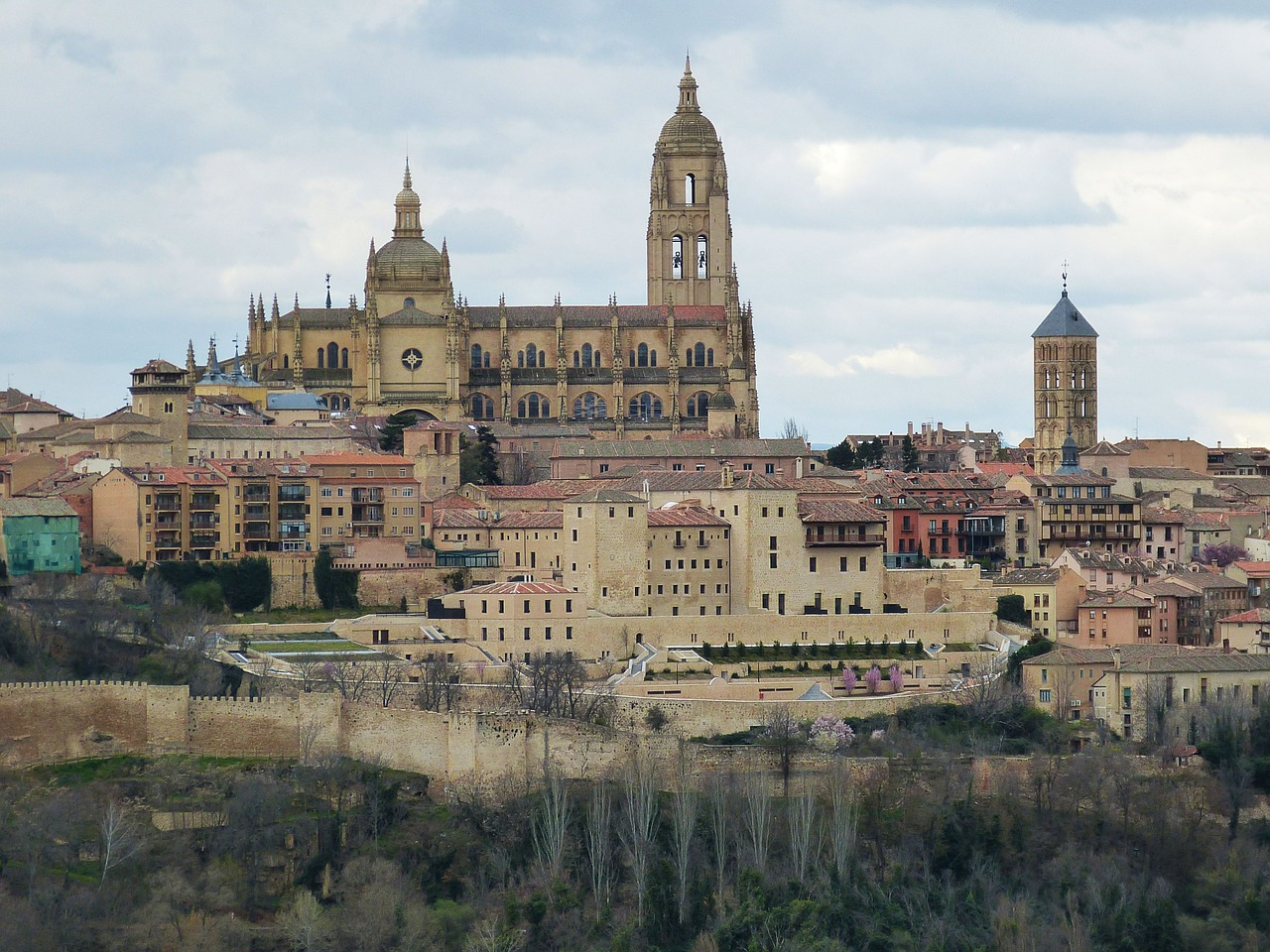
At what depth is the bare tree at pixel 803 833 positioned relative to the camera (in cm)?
5127

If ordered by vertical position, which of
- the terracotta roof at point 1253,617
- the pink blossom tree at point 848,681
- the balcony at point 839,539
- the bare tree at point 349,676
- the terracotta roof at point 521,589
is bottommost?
the pink blossom tree at point 848,681

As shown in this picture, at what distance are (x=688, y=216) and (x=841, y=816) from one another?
59.8 m

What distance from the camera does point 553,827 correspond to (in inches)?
2048

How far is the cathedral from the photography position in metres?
97.1

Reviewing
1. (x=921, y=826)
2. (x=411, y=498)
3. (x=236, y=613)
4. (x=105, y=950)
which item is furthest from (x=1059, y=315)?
(x=105, y=950)

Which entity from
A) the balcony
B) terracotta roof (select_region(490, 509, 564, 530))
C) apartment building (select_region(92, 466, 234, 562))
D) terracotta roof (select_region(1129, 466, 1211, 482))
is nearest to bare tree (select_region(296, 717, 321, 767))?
the balcony

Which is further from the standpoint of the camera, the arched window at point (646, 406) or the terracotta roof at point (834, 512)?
the arched window at point (646, 406)

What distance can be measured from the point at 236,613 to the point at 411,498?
25.2ft

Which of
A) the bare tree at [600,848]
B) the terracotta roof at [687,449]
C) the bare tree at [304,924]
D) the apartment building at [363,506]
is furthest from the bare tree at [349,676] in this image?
the terracotta roof at [687,449]

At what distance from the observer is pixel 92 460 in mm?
75500

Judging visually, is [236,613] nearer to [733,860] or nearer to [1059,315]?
[733,860]

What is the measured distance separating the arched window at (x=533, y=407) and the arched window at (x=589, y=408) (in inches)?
36.1

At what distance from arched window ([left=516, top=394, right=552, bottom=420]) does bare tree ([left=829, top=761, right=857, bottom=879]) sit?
45138 millimetres

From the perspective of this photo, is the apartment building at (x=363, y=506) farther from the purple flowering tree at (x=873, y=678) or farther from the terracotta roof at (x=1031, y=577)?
the purple flowering tree at (x=873, y=678)
